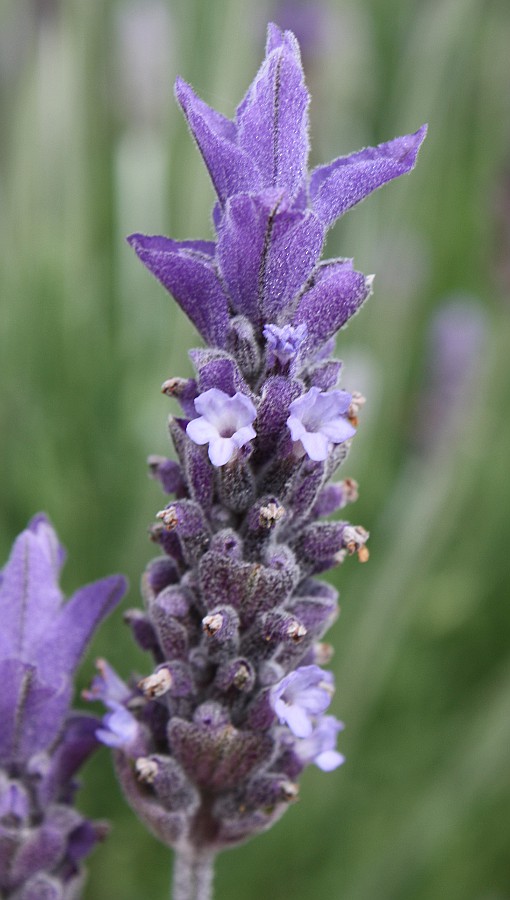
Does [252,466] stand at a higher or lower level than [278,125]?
lower

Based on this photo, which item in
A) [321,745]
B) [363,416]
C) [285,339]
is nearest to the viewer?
[285,339]

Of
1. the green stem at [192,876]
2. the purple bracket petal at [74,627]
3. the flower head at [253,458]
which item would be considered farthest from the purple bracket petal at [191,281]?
the green stem at [192,876]

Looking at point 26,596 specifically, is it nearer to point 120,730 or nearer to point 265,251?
point 120,730

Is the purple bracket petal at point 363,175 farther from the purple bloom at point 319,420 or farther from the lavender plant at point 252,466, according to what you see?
the purple bloom at point 319,420

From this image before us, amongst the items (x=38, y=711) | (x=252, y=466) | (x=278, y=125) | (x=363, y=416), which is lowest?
(x=38, y=711)

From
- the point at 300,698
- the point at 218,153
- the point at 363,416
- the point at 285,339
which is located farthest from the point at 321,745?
the point at 363,416

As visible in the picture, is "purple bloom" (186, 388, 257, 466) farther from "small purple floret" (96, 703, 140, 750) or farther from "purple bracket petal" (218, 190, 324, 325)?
"small purple floret" (96, 703, 140, 750)

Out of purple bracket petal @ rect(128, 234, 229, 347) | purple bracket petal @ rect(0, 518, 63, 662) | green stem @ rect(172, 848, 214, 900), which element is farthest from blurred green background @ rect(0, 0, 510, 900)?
purple bracket petal @ rect(128, 234, 229, 347)
